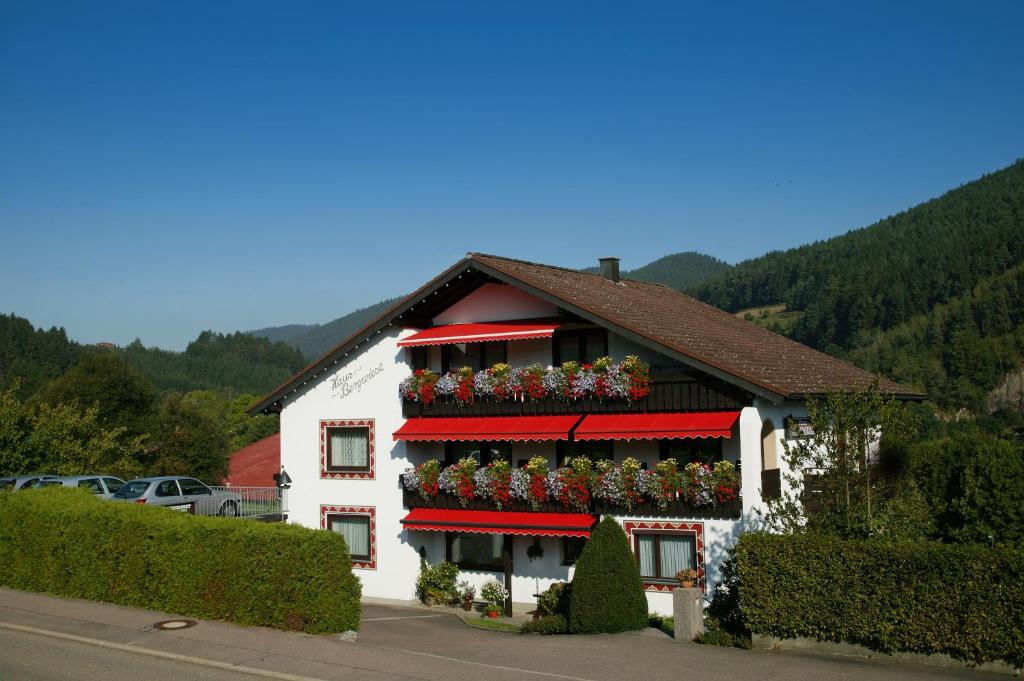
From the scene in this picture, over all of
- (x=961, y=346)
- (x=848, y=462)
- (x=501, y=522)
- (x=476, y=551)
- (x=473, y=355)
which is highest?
(x=961, y=346)

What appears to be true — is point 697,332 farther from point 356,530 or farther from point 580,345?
point 356,530

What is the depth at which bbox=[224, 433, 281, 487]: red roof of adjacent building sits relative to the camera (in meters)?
65.0

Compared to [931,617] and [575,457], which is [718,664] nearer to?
[931,617]

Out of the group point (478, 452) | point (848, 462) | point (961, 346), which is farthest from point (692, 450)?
point (961, 346)

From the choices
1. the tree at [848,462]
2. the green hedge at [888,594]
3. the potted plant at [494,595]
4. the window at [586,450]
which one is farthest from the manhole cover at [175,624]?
the tree at [848,462]

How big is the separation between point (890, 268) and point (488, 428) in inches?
5333

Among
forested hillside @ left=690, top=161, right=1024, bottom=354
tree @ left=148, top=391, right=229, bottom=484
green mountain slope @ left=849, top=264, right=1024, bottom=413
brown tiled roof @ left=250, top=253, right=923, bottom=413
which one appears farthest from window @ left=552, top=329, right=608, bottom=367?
forested hillside @ left=690, top=161, right=1024, bottom=354

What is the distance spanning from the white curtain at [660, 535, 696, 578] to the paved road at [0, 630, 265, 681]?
12323mm

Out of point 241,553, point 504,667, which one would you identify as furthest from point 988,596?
point 241,553

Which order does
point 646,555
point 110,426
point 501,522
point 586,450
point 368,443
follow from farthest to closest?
point 110,426 < point 368,443 < point 586,450 < point 501,522 < point 646,555

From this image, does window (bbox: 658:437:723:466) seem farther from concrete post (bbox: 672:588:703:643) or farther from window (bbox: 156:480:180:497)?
window (bbox: 156:480:180:497)

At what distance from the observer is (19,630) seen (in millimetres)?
19516

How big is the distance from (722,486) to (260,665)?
1196cm

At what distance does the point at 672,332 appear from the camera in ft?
90.3
